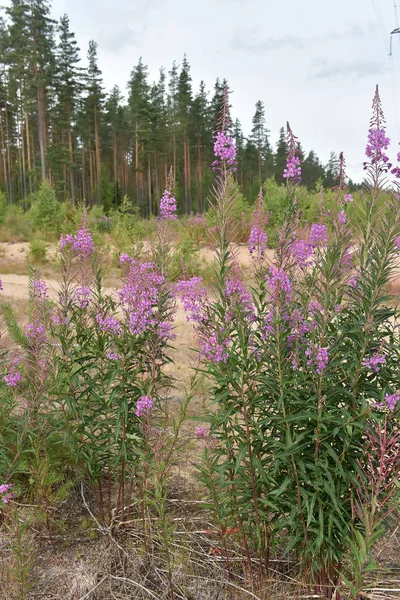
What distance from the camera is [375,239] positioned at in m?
2.27

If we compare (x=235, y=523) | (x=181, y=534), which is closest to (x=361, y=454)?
(x=235, y=523)

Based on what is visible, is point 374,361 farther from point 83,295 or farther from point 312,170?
point 312,170

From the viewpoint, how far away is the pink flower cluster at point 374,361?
2084 millimetres

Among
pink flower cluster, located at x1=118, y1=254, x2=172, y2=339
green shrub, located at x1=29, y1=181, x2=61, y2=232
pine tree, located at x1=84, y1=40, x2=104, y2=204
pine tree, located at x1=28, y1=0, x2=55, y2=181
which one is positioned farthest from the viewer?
pine tree, located at x1=84, y1=40, x2=104, y2=204

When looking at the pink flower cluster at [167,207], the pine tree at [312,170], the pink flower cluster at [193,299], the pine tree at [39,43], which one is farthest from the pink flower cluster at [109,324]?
the pine tree at [312,170]

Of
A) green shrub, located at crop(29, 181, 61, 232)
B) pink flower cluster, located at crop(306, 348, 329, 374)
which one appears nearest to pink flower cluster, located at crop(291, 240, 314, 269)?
pink flower cluster, located at crop(306, 348, 329, 374)

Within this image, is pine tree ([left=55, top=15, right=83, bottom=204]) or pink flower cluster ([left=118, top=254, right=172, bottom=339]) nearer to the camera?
pink flower cluster ([left=118, top=254, right=172, bottom=339])

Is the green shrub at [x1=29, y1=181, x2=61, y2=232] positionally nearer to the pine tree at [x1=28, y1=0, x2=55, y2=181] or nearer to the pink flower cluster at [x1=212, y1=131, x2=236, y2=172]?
the pine tree at [x1=28, y1=0, x2=55, y2=181]

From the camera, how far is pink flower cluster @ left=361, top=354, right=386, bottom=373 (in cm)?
208

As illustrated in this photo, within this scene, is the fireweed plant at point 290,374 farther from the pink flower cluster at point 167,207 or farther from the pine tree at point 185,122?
the pine tree at point 185,122

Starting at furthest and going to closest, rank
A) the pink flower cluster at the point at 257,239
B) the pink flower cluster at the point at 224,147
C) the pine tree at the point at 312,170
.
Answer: the pine tree at the point at 312,170, the pink flower cluster at the point at 257,239, the pink flower cluster at the point at 224,147

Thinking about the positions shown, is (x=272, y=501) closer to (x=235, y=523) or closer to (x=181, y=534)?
(x=235, y=523)

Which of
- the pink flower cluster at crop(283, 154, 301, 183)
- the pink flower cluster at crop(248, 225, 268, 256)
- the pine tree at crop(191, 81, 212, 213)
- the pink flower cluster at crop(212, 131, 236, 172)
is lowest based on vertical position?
the pink flower cluster at crop(248, 225, 268, 256)

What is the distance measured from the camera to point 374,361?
2.08 metres
